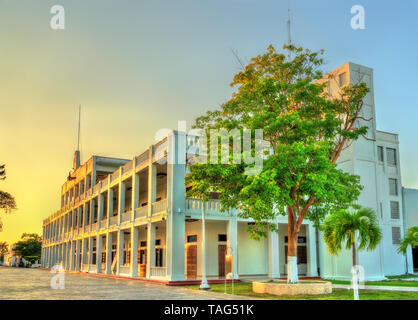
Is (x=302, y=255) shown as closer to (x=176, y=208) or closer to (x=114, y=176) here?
(x=176, y=208)

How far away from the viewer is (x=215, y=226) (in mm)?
32406

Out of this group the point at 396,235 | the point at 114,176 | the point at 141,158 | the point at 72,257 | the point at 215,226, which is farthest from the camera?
the point at 72,257

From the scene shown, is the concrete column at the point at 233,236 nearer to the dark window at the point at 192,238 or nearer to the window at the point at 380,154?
the dark window at the point at 192,238

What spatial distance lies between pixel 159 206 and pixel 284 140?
11.6 m

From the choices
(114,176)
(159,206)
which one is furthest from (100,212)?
(159,206)

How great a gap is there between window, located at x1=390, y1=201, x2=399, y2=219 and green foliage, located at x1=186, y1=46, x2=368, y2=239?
17.7 meters

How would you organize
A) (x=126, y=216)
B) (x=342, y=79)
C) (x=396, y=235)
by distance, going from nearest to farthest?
(x=126, y=216) → (x=342, y=79) → (x=396, y=235)

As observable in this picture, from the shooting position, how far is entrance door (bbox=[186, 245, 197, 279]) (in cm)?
3140

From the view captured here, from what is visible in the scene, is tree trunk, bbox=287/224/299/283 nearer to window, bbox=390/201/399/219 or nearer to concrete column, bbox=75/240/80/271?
window, bbox=390/201/399/219

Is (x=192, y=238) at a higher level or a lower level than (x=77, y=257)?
higher

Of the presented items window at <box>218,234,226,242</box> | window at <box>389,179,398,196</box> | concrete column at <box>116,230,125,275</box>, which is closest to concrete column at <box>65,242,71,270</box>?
concrete column at <box>116,230,125,275</box>

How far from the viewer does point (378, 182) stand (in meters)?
34.5

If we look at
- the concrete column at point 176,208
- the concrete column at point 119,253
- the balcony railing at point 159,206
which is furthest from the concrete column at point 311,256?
the concrete column at point 119,253

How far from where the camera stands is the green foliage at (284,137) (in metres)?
17.6
